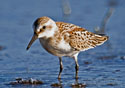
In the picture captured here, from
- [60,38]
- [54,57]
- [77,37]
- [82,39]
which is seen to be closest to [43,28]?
[60,38]

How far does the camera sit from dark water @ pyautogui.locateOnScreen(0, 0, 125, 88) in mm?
8312

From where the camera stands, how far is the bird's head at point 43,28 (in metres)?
7.66

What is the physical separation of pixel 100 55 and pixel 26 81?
110 inches

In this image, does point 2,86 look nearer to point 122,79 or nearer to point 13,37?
point 122,79

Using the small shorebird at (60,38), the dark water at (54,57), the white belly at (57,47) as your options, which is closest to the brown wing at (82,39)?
the small shorebird at (60,38)

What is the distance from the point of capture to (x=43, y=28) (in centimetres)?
777

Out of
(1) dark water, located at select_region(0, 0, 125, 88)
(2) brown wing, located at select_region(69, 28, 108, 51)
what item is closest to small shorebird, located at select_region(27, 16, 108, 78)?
(2) brown wing, located at select_region(69, 28, 108, 51)

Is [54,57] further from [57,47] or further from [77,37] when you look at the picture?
[57,47]

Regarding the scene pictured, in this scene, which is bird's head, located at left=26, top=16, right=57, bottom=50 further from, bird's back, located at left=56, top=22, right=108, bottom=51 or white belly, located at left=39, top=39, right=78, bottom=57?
bird's back, located at left=56, top=22, right=108, bottom=51

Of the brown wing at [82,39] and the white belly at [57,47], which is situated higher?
the brown wing at [82,39]

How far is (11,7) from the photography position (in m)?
14.3

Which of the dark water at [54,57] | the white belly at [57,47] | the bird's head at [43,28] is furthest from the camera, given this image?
the dark water at [54,57]

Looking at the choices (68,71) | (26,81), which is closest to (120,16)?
(68,71)

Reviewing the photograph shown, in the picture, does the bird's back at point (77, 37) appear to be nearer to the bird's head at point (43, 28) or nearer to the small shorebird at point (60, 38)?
the small shorebird at point (60, 38)
